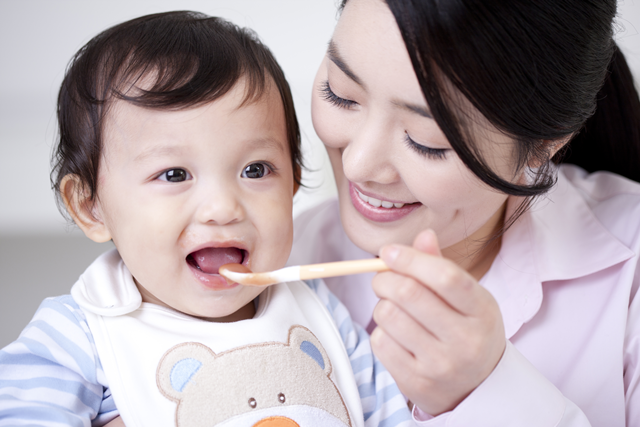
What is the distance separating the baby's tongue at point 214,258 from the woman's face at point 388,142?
308mm

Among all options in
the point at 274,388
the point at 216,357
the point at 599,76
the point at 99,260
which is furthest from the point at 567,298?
the point at 99,260

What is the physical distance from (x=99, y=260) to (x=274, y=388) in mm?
580

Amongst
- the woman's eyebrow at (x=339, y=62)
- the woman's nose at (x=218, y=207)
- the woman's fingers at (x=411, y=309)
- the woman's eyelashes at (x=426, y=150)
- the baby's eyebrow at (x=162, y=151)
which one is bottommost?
the woman's fingers at (x=411, y=309)

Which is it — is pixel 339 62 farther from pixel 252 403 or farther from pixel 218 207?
pixel 252 403

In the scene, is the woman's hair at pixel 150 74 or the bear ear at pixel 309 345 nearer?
the woman's hair at pixel 150 74

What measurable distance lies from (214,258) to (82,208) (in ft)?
1.19

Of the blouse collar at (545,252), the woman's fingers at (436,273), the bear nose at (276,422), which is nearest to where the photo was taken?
the woman's fingers at (436,273)

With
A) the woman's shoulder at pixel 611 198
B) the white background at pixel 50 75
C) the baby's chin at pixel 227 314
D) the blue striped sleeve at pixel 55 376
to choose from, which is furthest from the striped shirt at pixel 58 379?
the white background at pixel 50 75

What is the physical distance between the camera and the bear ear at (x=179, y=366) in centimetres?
117

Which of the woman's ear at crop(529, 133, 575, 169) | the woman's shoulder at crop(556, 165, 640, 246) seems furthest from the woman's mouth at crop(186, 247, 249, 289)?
the woman's shoulder at crop(556, 165, 640, 246)

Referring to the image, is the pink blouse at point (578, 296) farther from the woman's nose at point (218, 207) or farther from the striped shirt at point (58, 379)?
the woman's nose at point (218, 207)

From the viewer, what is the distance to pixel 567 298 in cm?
152

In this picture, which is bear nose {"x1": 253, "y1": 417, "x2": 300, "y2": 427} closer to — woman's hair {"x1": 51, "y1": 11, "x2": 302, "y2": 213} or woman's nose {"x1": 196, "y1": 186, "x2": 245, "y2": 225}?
woman's nose {"x1": 196, "y1": 186, "x2": 245, "y2": 225}

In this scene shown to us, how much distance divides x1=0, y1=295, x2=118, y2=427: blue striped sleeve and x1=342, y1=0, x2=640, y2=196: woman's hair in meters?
0.94
